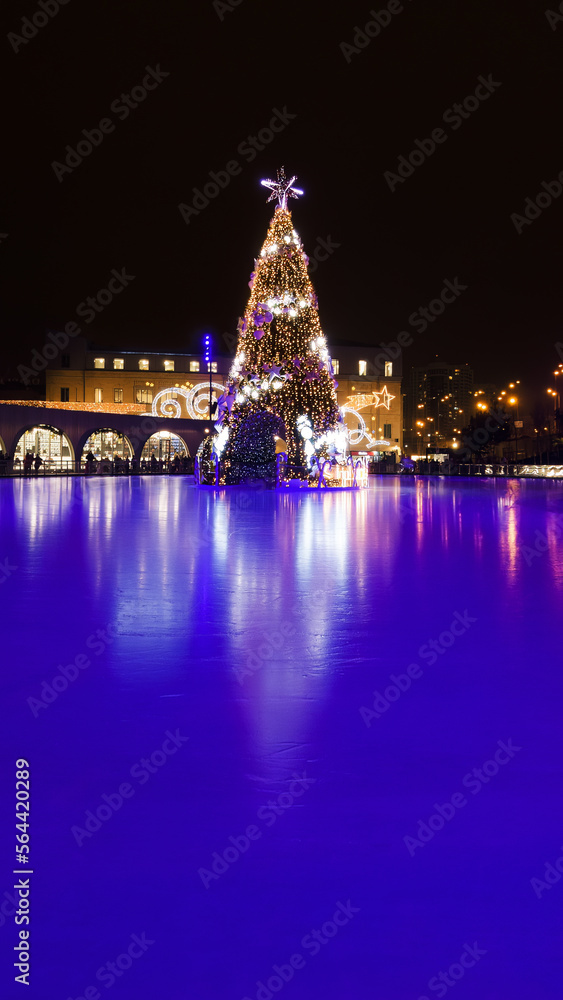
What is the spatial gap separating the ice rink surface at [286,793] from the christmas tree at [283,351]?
80.7ft

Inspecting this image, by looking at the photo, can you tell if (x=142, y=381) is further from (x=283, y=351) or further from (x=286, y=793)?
(x=286, y=793)

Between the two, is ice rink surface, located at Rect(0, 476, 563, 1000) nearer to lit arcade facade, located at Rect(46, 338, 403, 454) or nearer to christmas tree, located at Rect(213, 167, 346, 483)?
christmas tree, located at Rect(213, 167, 346, 483)

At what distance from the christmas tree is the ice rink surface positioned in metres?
24.6

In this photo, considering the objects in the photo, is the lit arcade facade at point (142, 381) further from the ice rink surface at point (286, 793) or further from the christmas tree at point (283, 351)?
the ice rink surface at point (286, 793)

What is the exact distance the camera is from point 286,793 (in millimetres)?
3287

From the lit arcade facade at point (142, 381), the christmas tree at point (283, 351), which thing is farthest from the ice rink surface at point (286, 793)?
the lit arcade facade at point (142, 381)

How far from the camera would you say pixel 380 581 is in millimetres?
9078

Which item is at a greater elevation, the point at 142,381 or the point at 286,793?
the point at 142,381

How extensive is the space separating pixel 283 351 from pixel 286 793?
96.5 feet

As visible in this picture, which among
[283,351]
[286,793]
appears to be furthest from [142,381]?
[286,793]

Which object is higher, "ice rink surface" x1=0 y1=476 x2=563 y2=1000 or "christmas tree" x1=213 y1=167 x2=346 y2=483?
"christmas tree" x1=213 y1=167 x2=346 y2=483

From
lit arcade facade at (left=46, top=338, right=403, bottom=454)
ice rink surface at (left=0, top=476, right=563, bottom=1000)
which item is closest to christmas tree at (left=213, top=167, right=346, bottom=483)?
ice rink surface at (left=0, top=476, right=563, bottom=1000)

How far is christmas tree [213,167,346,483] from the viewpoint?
31.8 metres

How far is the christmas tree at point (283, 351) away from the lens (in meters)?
31.8
